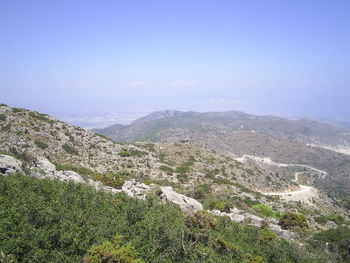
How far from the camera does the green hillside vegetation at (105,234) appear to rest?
936 cm

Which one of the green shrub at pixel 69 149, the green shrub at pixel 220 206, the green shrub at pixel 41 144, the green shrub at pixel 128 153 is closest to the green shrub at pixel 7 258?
the green shrub at pixel 220 206

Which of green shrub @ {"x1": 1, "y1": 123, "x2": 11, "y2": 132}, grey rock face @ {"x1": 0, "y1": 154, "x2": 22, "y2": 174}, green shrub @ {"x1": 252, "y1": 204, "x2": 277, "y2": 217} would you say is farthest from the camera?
green shrub @ {"x1": 1, "y1": 123, "x2": 11, "y2": 132}

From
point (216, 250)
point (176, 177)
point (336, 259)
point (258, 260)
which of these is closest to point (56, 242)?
point (216, 250)

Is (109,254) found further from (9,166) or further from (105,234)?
(9,166)

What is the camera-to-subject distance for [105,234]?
1155 cm

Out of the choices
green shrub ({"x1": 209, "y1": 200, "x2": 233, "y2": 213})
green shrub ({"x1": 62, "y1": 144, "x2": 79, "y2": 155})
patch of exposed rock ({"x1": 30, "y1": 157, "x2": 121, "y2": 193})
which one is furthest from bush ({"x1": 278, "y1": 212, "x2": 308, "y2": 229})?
green shrub ({"x1": 62, "y1": 144, "x2": 79, "y2": 155})

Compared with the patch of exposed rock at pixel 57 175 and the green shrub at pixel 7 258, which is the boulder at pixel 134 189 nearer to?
the patch of exposed rock at pixel 57 175

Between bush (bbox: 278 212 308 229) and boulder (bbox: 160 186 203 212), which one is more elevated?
boulder (bbox: 160 186 203 212)

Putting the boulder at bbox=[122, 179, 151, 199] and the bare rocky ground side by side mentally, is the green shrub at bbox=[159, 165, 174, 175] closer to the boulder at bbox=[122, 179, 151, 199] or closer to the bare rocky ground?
the bare rocky ground

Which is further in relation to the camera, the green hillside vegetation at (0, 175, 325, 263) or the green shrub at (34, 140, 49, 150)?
the green shrub at (34, 140, 49, 150)

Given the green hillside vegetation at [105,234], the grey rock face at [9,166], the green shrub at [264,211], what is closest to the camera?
the green hillside vegetation at [105,234]

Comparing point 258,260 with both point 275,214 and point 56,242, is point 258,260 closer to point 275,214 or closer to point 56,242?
point 56,242

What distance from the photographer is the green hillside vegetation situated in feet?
30.7

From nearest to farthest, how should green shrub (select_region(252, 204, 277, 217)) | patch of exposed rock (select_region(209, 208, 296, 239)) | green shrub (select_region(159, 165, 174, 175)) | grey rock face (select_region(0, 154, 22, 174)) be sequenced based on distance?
grey rock face (select_region(0, 154, 22, 174)) < patch of exposed rock (select_region(209, 208, 296, 239)) < green shrub (select_region(252, 204, 277, 217)) < green shrub (select_region(159, 165, 174, 175))
